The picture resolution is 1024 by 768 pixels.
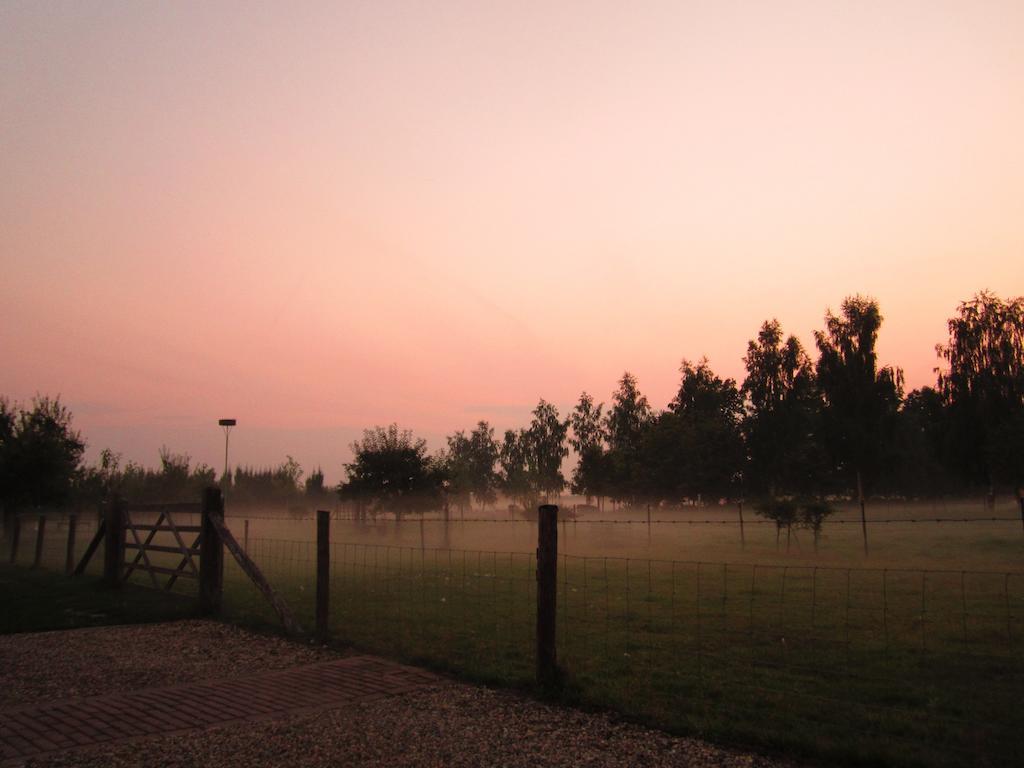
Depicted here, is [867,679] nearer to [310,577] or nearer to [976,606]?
[976,606]

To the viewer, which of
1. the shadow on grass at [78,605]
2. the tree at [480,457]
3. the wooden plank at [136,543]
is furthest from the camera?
the tree at [480,457]

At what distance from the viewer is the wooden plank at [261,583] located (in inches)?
418

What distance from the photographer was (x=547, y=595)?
25.1ft

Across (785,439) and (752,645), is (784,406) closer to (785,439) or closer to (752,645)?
(785,439)

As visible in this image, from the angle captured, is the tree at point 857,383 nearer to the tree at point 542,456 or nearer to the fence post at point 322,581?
the tree at point 542,456

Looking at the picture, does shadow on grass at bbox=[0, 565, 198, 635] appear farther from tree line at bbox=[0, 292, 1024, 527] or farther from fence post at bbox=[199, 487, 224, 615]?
tree line at bbox=[0, 292, 1024, 527]

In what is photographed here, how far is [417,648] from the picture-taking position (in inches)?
367

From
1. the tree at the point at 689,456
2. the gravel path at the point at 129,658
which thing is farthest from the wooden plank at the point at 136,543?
the tree at the point at 689,456

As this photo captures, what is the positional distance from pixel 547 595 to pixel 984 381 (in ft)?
174

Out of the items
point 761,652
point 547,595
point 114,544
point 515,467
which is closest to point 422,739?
point 547,595

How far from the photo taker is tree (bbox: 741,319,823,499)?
66.8 m

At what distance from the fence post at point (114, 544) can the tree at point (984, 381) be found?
50.3 m

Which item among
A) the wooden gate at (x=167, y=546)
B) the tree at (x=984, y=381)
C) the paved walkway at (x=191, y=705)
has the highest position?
the tree at (x=984, y=381)

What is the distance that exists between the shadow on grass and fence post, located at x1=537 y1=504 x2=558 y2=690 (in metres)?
8.08
